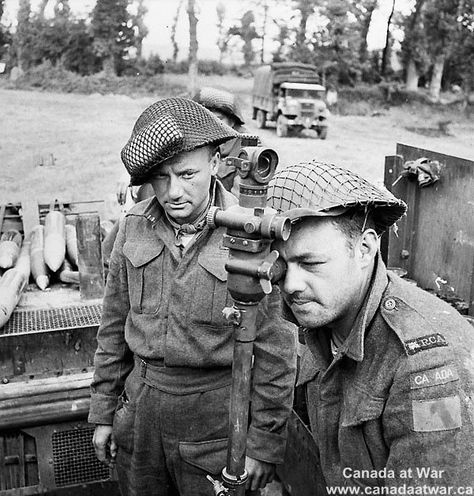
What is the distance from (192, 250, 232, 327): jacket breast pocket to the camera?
2.79 metres

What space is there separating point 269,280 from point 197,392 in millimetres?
1244

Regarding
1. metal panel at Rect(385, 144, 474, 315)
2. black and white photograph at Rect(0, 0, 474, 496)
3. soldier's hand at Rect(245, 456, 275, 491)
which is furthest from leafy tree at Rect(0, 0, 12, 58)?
soldier's hand at Rect(245, 456, 275, 491)

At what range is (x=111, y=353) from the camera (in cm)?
310

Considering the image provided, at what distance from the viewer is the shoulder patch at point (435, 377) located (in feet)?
5.75

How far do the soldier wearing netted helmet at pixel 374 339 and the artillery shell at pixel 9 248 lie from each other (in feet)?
14.3

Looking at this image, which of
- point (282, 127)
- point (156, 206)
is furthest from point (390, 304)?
point (282, 127)

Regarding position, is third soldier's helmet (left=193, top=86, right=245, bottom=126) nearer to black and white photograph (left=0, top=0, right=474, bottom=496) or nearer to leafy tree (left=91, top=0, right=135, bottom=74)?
black and white photograph (left=0, top=0, right=474, bottom=496)

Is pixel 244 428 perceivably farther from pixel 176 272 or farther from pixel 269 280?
pixel 176 272

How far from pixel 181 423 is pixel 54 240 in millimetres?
3948

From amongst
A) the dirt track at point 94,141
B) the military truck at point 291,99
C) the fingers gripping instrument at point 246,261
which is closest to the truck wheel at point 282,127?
the military truck at point 291,99

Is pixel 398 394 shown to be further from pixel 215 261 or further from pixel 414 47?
pixel 414 47

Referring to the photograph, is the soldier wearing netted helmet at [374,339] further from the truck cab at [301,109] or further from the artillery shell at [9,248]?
the truck cab at [301,109]

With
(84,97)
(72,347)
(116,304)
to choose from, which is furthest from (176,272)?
(84,97)

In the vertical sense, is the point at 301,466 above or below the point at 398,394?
below
